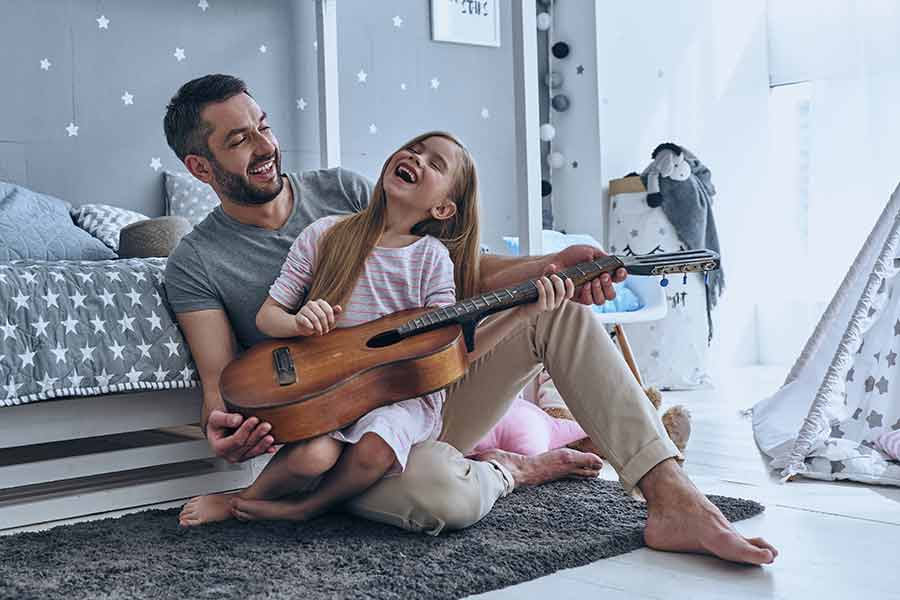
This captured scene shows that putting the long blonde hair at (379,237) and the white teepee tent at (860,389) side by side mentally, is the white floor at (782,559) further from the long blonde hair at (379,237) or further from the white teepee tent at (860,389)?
the long blonde hair at (379,237)

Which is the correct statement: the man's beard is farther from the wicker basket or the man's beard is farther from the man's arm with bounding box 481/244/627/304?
the wicker basket

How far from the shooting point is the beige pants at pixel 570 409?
1.57 metres

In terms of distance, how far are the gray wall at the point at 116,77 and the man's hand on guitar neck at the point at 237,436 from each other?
5.99ft

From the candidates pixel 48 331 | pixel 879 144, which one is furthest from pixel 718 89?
pixel 48 331

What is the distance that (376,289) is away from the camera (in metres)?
1.71

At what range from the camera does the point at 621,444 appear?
1.57 m

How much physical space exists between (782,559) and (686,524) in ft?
0.49

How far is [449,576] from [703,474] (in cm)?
102

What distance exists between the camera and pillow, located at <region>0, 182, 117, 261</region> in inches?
104

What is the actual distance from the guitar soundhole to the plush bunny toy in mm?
2651

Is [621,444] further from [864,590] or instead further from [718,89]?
[718,89]

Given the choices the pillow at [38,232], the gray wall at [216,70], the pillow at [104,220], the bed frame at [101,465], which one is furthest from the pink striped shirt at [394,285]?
the gray wall at [216,70]

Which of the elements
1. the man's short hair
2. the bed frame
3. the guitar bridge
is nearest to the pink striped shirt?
the guitar bridge

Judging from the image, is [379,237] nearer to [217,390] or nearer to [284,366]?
[284,366]
